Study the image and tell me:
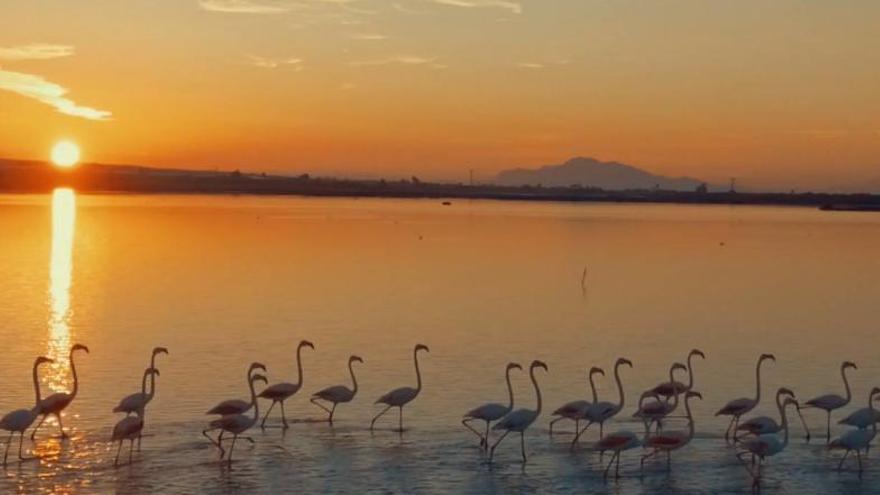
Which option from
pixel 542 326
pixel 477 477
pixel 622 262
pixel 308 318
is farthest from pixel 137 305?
pixel 622 262

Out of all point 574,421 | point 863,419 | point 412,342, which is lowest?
point 574,421

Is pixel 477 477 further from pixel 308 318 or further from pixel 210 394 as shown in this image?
pixel 308 318

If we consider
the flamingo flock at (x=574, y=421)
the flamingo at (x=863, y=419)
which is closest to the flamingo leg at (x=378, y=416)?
the flamingo flock at (x=574, y=421)

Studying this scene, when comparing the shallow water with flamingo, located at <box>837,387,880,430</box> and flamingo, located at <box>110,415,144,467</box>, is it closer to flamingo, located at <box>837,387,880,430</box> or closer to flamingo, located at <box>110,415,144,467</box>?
flamingo, located at <box>110,415,144,467</box>

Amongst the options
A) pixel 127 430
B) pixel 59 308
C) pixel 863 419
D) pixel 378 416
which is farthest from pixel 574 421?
pixel 59 308

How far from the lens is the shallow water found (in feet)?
43.8

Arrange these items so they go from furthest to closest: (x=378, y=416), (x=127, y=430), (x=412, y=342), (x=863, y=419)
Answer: (x=412, y=342), (x=378, y=416), (x=863, y=419), (x=127, y=430)

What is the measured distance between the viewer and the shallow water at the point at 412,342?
1335 centimetres

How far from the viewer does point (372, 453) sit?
46.4 feet

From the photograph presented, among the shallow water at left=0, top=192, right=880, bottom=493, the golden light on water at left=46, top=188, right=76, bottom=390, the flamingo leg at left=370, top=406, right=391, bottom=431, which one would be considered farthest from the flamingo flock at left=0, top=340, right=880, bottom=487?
the golden light on water at left=46, top=188, right=76, bottom=390

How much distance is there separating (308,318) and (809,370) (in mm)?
10847

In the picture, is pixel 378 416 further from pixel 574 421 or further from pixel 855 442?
pixel 855 442

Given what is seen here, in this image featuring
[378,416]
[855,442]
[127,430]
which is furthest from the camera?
[378,416]

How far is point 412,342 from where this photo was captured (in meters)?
22.6
